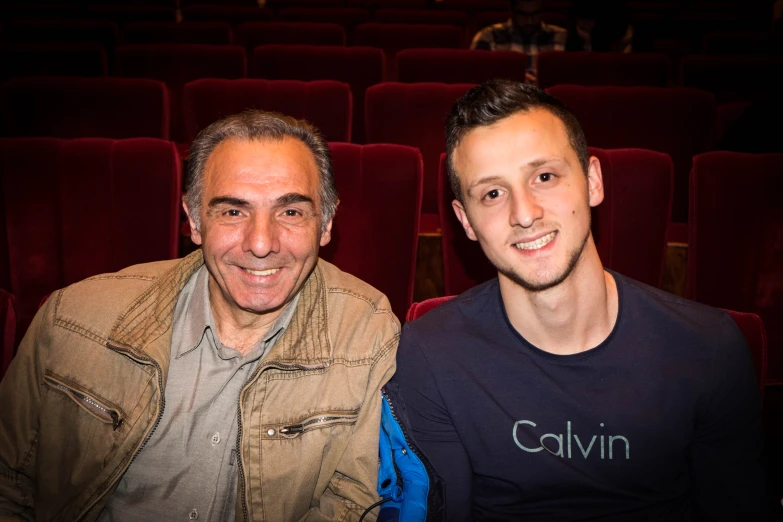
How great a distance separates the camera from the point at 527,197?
783mm

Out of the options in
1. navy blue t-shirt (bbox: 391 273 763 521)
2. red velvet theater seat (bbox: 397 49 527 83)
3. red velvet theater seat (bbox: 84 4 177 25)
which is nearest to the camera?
navy blue t-shirt (bbox: 391 273 763 521)

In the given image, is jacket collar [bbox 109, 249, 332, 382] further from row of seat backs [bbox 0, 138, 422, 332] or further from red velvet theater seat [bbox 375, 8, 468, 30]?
red velvet theater seat [bbox 375, 8, 468, 30]

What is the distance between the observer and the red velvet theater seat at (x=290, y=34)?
2.54m

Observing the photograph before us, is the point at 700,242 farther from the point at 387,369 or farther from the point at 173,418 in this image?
the point at 173,418

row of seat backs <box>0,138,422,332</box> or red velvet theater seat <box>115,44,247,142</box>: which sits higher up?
red velvet theater seat <box>115,44,247,142</box>

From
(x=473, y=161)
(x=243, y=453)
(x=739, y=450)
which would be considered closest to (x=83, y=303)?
(x=243, y=453)

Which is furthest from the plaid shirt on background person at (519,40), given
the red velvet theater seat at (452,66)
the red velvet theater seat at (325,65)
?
the red velvet theater seat at (325,65)

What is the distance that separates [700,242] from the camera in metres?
1.21

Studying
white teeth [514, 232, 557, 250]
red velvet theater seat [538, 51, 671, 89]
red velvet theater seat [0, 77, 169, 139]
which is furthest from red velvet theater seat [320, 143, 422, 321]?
red velvet theater seat [538, 51, 671, 89]

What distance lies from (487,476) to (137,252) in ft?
2.60

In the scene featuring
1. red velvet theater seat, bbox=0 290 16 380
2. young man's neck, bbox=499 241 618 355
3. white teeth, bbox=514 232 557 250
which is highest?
white teeth, bbox=514 232 557 250

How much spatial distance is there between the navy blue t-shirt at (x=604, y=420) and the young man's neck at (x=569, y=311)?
0.01 metres

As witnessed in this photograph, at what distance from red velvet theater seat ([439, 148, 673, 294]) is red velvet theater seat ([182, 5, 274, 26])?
2052 mm

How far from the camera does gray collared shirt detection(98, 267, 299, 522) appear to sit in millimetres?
836
